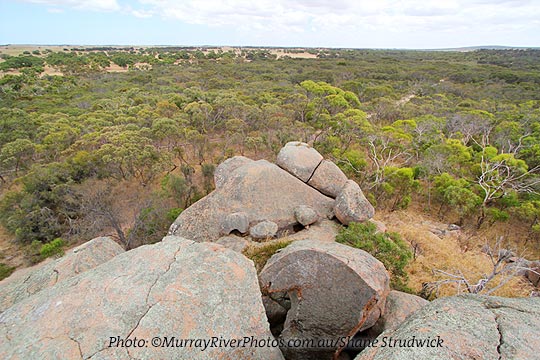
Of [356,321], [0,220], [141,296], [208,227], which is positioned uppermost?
[141,296]

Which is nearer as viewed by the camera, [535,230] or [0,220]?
[535,230]

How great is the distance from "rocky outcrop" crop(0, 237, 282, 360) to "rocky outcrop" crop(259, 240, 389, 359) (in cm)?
113

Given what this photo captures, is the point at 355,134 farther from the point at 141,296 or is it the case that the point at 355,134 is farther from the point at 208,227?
the point at 141,296

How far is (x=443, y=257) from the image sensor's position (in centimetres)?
1208

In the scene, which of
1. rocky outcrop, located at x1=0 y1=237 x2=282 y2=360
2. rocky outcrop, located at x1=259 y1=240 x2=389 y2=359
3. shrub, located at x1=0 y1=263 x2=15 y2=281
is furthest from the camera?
shrub, located at x1=0 y1=263 x2=15 y2=281

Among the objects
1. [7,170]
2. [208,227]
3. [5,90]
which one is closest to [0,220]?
[7,170]

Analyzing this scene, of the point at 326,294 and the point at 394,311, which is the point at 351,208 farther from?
the point at 326,294

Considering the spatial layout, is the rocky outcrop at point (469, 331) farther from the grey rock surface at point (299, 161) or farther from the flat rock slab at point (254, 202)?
the grey rock surface at point (299, 161)

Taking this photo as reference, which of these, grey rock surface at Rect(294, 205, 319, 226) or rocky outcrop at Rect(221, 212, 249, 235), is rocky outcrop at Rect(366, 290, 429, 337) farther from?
rocky outcrop at Rect(221, 212, 249, 235)

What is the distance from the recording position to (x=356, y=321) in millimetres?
5535

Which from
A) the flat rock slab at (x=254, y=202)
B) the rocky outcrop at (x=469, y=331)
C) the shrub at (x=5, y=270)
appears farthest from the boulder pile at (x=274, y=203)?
the shrub at (x=5, y=270)

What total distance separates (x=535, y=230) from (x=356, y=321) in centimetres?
1326

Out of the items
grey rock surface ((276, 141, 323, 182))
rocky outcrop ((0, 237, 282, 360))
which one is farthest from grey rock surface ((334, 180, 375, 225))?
rocky outcrop ((0, 237, 282, 360))

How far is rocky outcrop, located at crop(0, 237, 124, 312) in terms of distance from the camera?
230 inches
